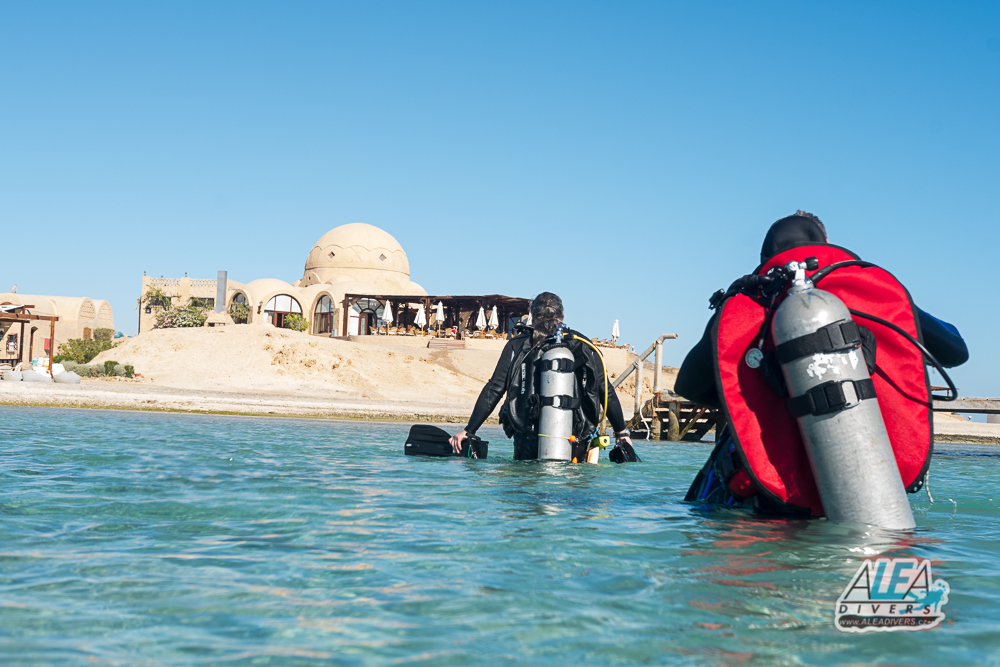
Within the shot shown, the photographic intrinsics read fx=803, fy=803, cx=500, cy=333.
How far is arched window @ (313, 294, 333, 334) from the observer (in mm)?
46125

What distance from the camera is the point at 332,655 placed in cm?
206

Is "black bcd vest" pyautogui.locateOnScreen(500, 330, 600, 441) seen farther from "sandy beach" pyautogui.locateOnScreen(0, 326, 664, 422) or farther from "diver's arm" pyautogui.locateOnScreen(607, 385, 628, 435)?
"sandy beach" pyautogui.locateOnScreen(0, 326, 664, 422)

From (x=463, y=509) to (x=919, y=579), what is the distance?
2.33 metres

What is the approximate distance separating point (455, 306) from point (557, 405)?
36.2 metres

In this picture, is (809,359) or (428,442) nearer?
(809,359)

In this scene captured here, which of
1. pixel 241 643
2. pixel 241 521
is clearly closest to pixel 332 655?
pixel 241 643

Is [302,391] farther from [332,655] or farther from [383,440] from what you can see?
[332,655]

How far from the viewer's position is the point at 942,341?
3598 mm

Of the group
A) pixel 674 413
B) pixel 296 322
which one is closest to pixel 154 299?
pixel 296 322

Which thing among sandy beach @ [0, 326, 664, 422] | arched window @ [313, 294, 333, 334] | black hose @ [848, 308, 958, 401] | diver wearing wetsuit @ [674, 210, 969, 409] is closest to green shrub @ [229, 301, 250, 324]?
arched window @ [313, 294, 333, 334]

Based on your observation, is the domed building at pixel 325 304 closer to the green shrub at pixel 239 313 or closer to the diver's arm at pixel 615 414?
the green shrub at pixel 239 313

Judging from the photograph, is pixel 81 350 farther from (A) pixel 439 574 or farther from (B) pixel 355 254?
(A) pixel 439 574

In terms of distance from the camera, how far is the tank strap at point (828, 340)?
10.7 feet

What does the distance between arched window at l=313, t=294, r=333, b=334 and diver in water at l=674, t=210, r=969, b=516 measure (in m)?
43.5
